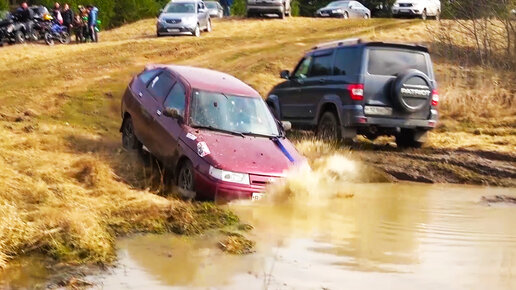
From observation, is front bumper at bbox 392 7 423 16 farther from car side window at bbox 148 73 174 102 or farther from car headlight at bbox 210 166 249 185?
car headlight at bbox 210 166 249 185

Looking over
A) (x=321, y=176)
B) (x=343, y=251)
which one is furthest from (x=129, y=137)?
(x=343, y=251)

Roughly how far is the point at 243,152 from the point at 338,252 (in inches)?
114

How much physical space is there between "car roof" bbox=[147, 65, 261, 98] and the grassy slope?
1434 millimetres

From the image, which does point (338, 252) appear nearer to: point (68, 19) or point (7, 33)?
point (7, 33)

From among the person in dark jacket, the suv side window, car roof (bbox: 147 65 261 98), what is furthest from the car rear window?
the person in dark jacket

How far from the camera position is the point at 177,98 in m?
12.4

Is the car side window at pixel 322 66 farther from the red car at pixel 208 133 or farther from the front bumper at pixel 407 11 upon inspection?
the front bumper at pixel 407 11

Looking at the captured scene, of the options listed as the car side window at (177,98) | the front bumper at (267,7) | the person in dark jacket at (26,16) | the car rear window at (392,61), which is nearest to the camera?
the car side window at (177,98)

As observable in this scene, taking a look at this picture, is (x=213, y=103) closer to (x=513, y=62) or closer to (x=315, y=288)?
(x=315, y=288)

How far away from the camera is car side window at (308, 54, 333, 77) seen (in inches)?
639

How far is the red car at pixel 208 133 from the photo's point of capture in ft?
35.8

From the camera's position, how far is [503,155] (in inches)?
624

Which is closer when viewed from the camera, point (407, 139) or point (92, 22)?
point (407, 139)

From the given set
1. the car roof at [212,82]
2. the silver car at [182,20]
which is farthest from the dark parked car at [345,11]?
the car roof at [212,82]
